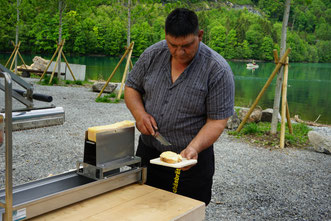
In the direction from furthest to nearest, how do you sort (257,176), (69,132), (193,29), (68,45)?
1. (68,45)
2. (69,132)
3. (257,176)
4. (193,29)

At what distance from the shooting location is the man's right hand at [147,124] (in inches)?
89.7

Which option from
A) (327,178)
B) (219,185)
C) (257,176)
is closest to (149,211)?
(219,185)

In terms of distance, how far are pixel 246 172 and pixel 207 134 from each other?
3778 millimetres

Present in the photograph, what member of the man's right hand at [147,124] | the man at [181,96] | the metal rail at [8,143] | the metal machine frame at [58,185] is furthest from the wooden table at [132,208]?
the man's right hand at [147,124]

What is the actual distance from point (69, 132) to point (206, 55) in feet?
19.3

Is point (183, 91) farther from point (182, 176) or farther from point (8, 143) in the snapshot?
point (8, 143)

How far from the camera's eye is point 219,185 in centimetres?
Result: 506

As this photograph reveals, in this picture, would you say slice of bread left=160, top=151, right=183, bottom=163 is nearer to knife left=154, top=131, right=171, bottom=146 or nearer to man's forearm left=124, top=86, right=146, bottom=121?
knife left=154, top=131, right=171, bottom=146

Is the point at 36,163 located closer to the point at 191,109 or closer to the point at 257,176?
the point at 257,176

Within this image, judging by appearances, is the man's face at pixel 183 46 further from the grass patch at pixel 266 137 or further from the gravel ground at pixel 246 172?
the grass patch at pixel 266 137

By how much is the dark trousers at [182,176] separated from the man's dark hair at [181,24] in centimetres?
85

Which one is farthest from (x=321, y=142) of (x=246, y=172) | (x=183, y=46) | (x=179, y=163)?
(x=179, y=163)

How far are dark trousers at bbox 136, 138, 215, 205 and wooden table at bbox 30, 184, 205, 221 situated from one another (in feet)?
1.52

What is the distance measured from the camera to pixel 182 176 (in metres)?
2.47
